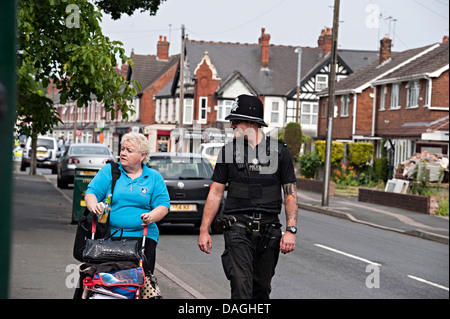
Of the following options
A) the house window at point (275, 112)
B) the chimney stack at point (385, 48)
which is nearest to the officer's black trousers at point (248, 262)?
the chimney stack at point (385, 48)

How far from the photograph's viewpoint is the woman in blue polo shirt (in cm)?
417

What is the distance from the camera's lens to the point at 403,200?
2886 centimetres

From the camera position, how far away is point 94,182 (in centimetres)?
445

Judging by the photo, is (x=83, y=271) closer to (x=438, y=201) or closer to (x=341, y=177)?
(x=438, y=201)

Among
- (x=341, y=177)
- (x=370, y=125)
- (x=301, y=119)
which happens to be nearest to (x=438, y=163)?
(x=341, y=177)

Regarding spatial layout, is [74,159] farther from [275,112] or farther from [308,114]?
[308,114]

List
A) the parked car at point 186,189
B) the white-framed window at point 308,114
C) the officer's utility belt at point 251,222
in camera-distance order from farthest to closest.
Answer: the white-framed window at point 308,114
the parked car at point 186,189
the officer's utility belt at point 251,222

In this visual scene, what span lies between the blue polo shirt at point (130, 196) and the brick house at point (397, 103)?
32.1 meters

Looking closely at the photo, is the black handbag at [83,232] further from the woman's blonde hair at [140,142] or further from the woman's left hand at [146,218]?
the woman's blonde hair at [140,142]

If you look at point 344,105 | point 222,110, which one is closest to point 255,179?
point 222,110

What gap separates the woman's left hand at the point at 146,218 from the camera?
4223 millimetres

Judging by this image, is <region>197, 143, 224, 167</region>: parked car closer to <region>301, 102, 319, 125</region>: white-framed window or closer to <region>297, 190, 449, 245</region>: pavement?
<region>297, 190, 449, 245</region>: pavement

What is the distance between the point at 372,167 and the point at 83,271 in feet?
126

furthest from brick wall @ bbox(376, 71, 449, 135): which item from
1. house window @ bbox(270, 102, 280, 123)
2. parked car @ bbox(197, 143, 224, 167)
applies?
parked car @ bbox(197, 143, 224, 167)
